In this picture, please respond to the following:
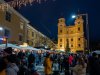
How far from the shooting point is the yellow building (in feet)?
465

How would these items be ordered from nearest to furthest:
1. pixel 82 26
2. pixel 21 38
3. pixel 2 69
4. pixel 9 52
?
pixel 2 69 → pixel 9 52 → pixel 21 38 → pixel 82 26

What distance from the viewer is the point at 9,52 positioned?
23.5 ft

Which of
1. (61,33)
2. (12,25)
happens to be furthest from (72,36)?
(12,25)

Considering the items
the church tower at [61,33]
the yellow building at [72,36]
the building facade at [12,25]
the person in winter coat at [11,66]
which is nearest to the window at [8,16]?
the building facade at [12,25]

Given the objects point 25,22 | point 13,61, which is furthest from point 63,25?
point 13,61

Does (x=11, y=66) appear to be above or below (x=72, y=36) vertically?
below

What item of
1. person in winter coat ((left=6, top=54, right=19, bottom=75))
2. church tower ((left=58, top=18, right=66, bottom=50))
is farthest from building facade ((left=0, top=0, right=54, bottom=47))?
church tower ((left=58, top=18, right=66, bottom=50))

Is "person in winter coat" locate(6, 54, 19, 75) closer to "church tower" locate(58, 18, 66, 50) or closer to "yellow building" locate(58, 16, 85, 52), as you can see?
"yellow building" locate(58, 16, 85, 52)

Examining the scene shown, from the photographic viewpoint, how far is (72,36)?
14712 centimetres

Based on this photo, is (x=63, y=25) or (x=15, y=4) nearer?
(x=15, y=4)

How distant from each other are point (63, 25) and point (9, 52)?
144m

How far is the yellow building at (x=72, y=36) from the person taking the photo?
465 ft

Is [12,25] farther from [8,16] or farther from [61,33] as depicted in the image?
[61,33]

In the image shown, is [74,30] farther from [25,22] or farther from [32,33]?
[25,22]
